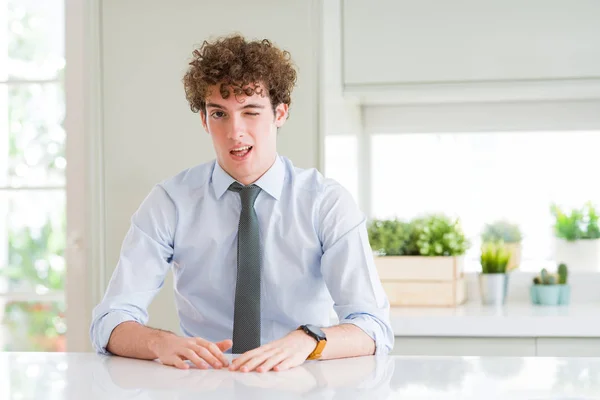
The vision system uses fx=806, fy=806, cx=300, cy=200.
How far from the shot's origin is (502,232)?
3.38 metres

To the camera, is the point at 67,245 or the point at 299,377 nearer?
the point at 299,377

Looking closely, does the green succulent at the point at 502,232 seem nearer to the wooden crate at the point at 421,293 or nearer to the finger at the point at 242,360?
the wooden crate at the point at 421,293

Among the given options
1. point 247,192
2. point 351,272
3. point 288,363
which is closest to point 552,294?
point 351,272

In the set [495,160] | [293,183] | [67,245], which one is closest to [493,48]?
[495,160]

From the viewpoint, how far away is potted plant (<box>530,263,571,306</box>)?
118 inches

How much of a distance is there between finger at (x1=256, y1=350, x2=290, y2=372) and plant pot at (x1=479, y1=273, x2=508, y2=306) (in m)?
1.72

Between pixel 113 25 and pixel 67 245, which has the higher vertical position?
pixel 113 25

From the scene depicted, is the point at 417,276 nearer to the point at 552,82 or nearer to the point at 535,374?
the point at 552,82

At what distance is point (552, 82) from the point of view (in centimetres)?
288

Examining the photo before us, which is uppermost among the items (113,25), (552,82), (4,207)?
(113,25)

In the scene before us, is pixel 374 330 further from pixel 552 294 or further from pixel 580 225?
pixel 580 225

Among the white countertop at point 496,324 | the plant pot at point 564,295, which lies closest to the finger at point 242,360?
the white countertop at point 496,324

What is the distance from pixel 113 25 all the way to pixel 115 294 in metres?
1.43

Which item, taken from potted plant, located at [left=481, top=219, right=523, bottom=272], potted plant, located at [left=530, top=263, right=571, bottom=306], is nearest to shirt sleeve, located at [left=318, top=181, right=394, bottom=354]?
potted plant, located at [left=530, top=263, right=571, bottom=306]
